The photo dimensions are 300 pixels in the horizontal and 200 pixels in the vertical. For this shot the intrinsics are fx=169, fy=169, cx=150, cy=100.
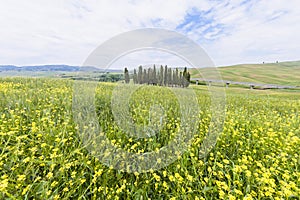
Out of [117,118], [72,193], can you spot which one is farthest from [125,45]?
[72,193]

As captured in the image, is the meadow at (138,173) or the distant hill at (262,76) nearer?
the meadow at (138,173)

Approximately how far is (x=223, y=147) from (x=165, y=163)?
1255 millimetres

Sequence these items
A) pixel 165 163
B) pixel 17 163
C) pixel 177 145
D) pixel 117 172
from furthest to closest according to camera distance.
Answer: pixel 177 145 < pixel 165 163 < pixel 117 172 < pixel 17 163

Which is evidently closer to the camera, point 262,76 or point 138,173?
point 138,173

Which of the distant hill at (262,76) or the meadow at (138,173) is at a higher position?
the distant hill at (262,76)

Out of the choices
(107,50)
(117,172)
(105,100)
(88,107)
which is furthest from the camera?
(105,100)

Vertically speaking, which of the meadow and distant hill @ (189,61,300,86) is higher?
distant hill @ (189,61,300,86)

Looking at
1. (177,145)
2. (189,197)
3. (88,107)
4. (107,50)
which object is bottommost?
(189,197)

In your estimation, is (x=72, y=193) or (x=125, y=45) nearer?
(x=72, y=193)

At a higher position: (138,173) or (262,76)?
(262,76)

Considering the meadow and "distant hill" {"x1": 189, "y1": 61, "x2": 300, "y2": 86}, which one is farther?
"distant hill" {"x1": 189, "y1": 61, "x2": 300, "y2": 86}

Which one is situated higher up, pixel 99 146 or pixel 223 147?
pixel 99 146

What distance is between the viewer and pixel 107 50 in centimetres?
334

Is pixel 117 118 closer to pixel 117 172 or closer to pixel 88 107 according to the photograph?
pixel 88 107
